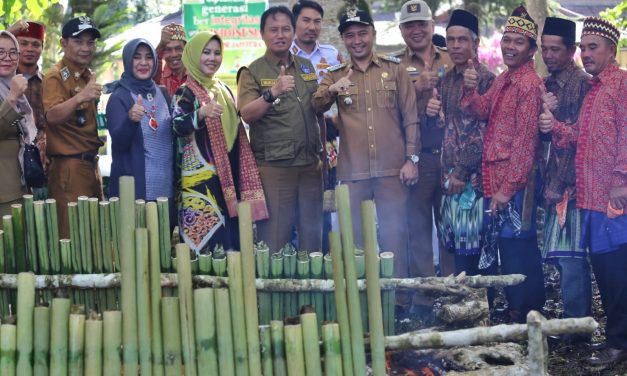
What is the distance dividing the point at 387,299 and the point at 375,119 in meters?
2.17

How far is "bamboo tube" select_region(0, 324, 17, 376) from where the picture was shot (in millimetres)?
4082

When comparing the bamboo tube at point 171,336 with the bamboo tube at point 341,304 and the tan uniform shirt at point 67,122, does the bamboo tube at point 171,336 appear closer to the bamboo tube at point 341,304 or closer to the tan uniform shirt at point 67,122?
the bamboo tube at point 341,304

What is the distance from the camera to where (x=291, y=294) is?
185 inches

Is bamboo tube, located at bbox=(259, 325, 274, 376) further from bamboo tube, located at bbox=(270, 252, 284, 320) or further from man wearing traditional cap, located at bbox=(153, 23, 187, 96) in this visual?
man wearing traditional cap, located at bbox=(153, 23, 187, 96)

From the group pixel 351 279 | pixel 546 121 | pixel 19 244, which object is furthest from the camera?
pixel 546 121

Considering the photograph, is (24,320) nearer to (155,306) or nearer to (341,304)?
(155,306)

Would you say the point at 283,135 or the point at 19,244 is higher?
the point at 283,135

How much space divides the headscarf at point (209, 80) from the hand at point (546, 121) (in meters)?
2.04

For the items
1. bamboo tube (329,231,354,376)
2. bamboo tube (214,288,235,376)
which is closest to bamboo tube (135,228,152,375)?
bamboo tube (214,288,235,376)

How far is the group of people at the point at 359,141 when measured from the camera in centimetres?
602

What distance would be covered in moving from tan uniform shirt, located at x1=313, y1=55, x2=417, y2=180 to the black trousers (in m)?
1.56

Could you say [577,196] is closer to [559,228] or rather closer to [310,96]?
[559,228]

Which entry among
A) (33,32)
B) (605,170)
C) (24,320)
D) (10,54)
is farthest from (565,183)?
(33,32)

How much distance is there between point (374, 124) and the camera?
6539mm
